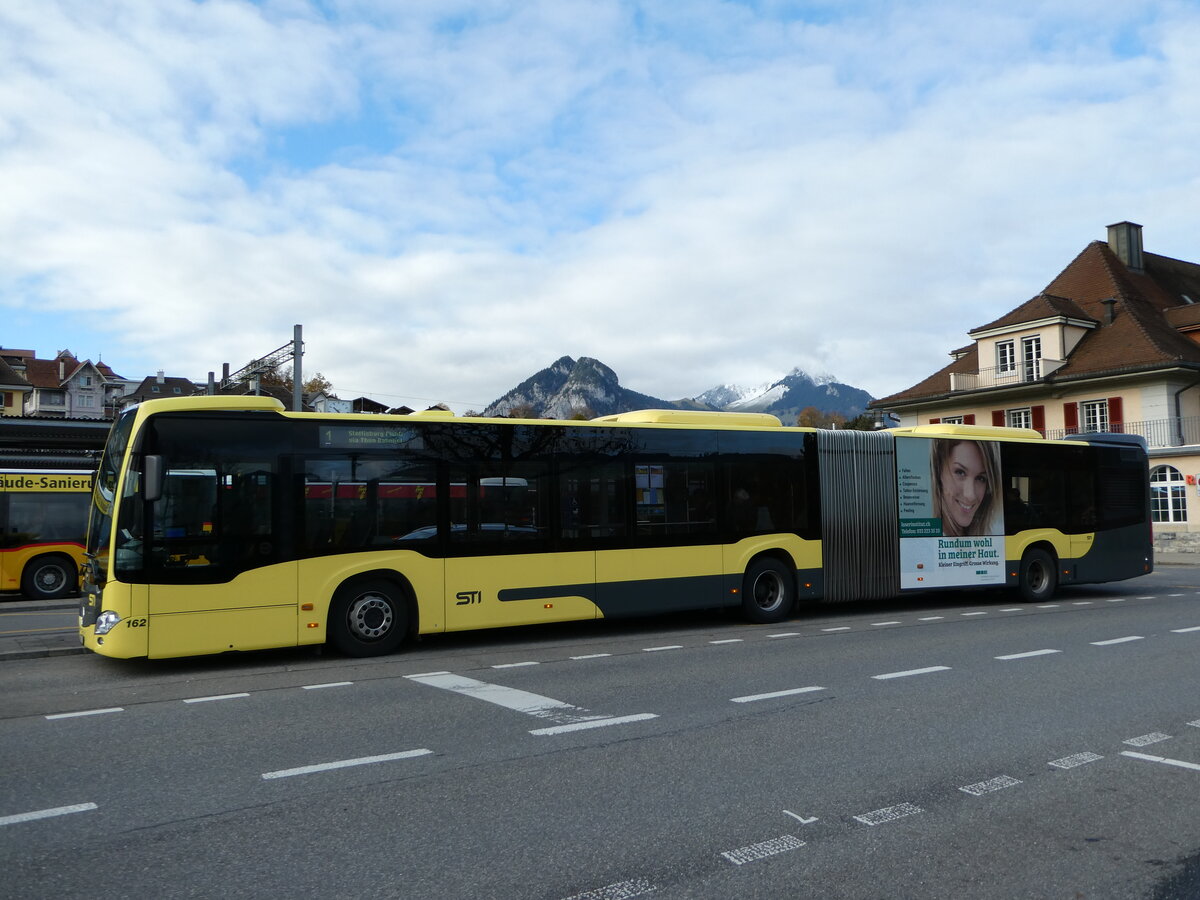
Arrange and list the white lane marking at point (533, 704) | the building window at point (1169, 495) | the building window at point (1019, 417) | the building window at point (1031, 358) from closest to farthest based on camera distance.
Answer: the white lane marking at point (533, 704) → the building window at point (1169, 495) → the building window at point (1031, 358) → the building window at point (1019, 417)

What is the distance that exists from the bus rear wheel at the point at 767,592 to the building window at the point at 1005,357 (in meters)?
35.3

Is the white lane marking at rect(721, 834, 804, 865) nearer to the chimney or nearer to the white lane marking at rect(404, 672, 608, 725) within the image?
the white lane marking at rect(404, 672, 608, 725)

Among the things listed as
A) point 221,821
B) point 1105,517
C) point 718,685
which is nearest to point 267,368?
point 1105,517

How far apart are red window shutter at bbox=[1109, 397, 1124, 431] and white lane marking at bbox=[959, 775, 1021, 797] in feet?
130

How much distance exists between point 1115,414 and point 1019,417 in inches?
199

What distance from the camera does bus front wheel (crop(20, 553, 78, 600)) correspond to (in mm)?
20578

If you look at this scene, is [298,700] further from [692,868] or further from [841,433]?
[841,433]

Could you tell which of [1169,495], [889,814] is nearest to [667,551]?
[889,814]

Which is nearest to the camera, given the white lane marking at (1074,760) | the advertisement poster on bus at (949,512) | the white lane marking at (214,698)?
the white lane marking at (1074,760)

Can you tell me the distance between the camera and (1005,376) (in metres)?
45.3

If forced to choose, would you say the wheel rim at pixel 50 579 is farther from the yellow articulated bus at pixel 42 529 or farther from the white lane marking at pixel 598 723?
the white lane marking at pixel 598 723

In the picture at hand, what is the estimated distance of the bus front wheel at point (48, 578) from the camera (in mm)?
20578

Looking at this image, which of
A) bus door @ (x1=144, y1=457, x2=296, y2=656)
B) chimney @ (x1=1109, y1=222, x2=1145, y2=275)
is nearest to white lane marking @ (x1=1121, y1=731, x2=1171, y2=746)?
bus door @ (x1=144, y1=457, x2=296, y2=656)

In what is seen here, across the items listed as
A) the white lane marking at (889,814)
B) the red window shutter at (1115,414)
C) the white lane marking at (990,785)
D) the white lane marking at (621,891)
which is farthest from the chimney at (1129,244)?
the white lane marking at (621,891)
